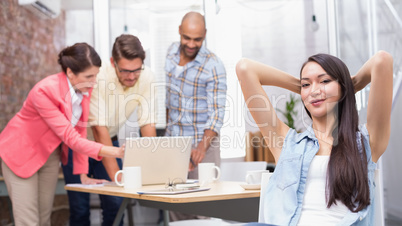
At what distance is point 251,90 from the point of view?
1.74 m

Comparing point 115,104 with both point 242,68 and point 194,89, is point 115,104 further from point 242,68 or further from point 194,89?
point 242,68

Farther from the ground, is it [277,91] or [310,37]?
[310,37]

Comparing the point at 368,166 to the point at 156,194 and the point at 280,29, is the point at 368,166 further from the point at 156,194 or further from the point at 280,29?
the point at 280,29

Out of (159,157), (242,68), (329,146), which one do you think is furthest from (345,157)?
(159,157)

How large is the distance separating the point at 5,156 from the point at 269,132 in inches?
58.7

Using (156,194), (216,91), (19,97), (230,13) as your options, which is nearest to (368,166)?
(156,194)

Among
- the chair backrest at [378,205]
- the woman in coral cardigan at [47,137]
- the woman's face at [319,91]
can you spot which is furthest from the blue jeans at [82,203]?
the chair backrest at [378,205]

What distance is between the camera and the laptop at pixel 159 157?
2.21 meters

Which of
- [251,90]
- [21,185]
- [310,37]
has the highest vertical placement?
[310,37]

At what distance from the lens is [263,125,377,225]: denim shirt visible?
150cm

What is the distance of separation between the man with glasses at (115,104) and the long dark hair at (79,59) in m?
0.25

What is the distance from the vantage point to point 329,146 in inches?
64.5

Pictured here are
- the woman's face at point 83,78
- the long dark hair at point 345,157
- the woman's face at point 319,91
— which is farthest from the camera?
the woman's face at point 83,78

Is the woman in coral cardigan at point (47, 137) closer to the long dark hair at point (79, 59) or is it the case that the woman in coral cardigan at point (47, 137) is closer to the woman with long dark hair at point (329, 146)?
the long dark hair at point (79, 59)
